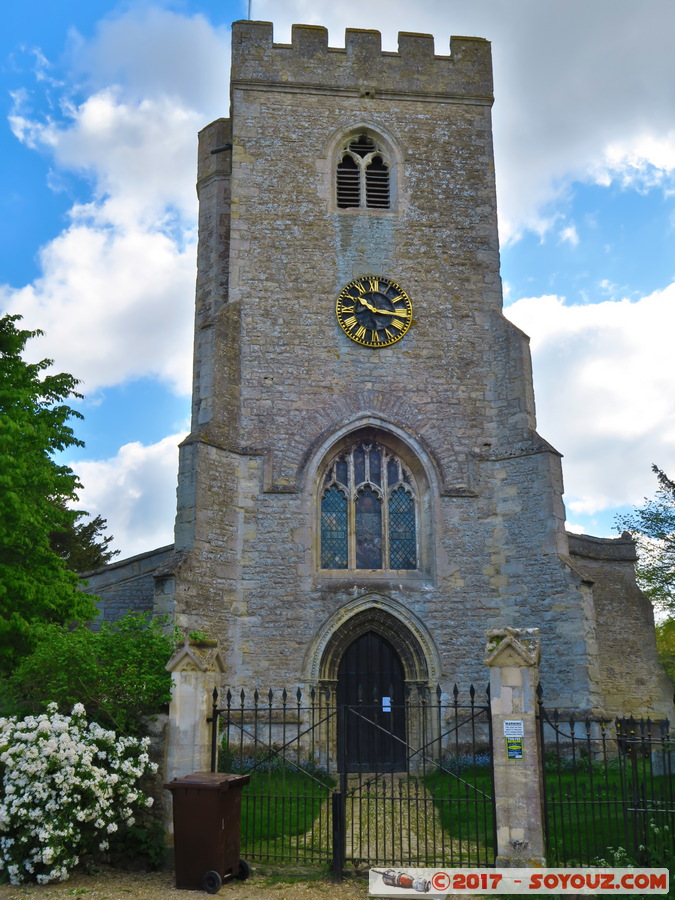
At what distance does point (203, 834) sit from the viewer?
8.06 meters

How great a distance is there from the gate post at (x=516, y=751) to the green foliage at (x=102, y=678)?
3.80 metres

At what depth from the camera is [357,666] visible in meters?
15.8

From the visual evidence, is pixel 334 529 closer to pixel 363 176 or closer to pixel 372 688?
pixel 372 688

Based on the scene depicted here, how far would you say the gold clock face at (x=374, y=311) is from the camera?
17297 millimetres

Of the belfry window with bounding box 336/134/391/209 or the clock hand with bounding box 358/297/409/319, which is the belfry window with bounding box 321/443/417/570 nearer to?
the clock hand with bounding box 358/297/409/319

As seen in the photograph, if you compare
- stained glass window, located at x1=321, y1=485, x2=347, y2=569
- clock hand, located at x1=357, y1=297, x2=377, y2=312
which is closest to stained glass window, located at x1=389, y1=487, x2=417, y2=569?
stained glass window, located at x1=321, y1=485, x2=347, y2=569

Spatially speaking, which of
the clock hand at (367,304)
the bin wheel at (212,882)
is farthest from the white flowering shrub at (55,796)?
the clock hand at (367,304)

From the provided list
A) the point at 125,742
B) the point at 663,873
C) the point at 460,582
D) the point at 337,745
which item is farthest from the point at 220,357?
the point at 663,873

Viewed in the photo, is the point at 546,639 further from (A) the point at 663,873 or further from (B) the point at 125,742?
(B) the point at 125,742

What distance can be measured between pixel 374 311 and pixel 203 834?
11664mm

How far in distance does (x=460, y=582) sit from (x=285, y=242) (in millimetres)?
8048

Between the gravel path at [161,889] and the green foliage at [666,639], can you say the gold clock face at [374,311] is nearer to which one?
the gravel path at [161,889]

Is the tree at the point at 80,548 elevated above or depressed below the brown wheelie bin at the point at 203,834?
above

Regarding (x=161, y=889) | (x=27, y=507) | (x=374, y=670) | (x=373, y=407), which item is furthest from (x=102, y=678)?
(x=373, y=407)
